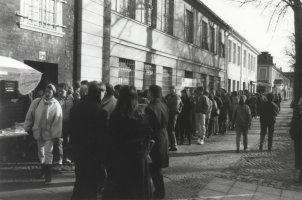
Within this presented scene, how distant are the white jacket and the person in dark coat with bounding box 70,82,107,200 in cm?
226

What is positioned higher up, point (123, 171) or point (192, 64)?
point (192, 64)

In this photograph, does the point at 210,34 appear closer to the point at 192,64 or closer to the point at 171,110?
the point at 192,64

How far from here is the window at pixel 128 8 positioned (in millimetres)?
15305

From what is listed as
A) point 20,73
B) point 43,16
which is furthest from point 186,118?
point 20,73

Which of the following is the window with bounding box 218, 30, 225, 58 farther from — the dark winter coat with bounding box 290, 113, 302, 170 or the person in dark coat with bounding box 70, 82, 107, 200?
the person in dark coat with bounding box 70, 82, 107, 200

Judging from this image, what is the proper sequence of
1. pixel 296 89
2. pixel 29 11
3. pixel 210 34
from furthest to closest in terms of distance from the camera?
pixel 210 34 → pixel 296 89 → pixel 29 11

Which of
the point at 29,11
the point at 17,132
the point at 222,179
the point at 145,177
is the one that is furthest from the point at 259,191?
the point at 29,11

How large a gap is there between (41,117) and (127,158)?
10.1 feet

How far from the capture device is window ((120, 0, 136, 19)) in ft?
50.2

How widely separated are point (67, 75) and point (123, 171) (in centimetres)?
772

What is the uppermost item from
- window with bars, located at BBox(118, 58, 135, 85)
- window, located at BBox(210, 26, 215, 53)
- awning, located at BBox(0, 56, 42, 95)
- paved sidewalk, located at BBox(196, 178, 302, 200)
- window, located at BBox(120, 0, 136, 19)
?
window, located at BBox(210, 26, 215, 53)

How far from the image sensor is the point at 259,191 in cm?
735

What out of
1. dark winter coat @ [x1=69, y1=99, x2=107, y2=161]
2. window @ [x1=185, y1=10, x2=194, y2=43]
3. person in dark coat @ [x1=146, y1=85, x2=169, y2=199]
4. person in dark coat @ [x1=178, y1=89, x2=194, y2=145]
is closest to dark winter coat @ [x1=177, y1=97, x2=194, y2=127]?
person in dark coat @ [x1=178, y1=89, x2=194, y2=145]

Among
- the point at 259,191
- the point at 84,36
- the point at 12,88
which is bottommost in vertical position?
the point at 259,191
